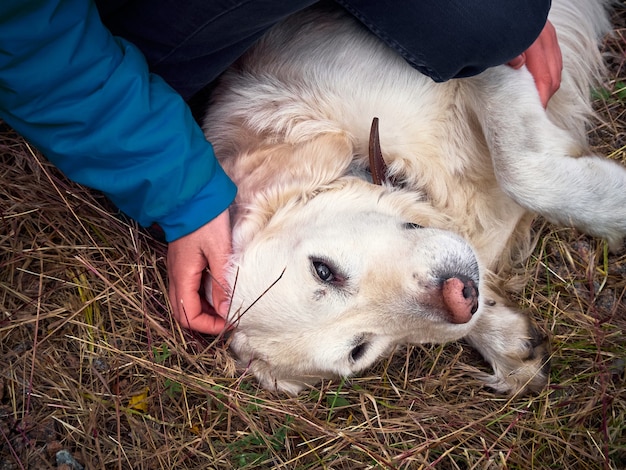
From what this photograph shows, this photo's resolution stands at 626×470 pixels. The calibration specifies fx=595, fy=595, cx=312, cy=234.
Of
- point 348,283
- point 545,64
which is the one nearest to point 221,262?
point 348,283

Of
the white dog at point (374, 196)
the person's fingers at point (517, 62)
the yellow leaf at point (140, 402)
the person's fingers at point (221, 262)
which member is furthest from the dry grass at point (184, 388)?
the person's fingers at point (517, 62)

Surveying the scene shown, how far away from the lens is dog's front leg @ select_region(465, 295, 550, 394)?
8.90ft

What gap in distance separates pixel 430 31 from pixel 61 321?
206cm

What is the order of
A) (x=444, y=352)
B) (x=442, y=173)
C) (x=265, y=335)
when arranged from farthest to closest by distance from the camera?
(x=444, y=352) → (x=442, y=173) → (x=265, y=335)

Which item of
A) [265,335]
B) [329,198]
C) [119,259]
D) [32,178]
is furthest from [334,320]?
[32,178]

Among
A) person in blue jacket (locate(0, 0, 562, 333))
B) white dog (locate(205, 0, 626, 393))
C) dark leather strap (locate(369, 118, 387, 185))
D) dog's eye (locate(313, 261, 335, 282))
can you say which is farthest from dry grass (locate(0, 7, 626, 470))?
dark leather strap (locate(369, 118, 387, 185))

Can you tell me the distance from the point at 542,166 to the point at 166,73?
1551mm

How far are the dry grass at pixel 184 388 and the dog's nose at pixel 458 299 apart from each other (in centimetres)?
73

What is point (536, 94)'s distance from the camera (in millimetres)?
2469

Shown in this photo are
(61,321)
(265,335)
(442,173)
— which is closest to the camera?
(265,335)

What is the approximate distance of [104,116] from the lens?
2.06 metres

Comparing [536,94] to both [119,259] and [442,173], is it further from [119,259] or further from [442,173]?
[119,259]

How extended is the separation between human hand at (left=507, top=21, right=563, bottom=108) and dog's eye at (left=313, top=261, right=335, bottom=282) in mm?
1208

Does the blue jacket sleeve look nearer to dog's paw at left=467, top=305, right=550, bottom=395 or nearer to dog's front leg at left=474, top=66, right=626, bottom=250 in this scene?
dog's front leg at left=474, top=66, right=626, bottom=250
